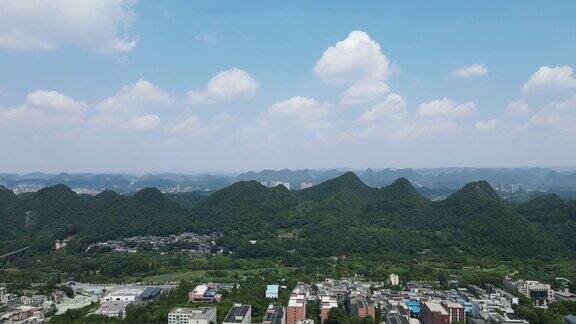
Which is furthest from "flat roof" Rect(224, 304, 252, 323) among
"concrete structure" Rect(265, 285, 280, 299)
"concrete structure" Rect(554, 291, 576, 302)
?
"concrete structure" Rect(554, 291, 576, 302)

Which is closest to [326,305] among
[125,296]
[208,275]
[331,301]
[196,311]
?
[331,301]

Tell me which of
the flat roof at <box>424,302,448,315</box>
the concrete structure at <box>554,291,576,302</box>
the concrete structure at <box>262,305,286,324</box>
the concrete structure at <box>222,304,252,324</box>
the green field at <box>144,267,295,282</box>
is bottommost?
the concrete structure at <box>554,291,576,302</box>

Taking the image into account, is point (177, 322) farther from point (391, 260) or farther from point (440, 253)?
point (440, 253)

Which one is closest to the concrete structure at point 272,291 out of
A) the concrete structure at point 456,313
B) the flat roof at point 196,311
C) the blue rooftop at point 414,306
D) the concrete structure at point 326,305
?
the concrete structure at point 326,305

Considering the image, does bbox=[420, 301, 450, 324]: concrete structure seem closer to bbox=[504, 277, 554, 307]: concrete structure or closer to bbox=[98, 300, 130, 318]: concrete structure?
bbox=[504, 277, 554, 307]: concrete structure

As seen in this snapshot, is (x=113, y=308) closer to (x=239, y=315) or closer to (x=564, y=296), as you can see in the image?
(x=239, y=315)

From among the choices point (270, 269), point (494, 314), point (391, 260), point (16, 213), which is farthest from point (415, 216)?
point (16, 213)
